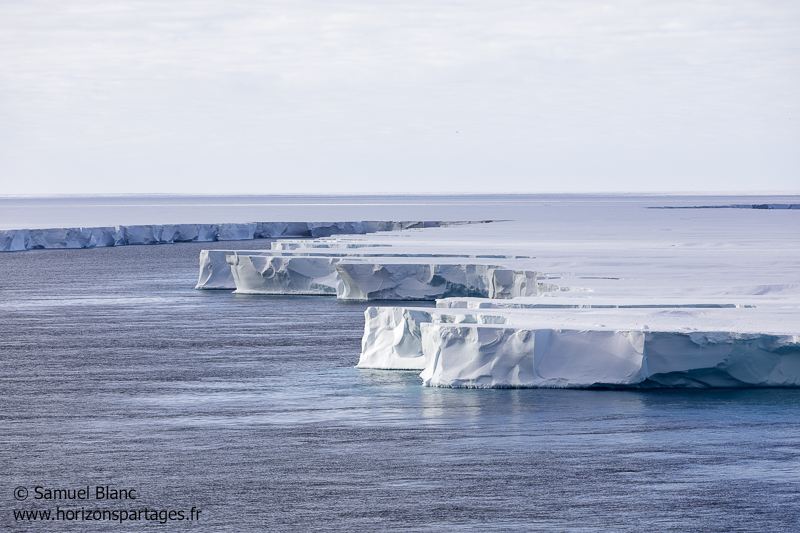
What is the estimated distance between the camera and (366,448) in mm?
7172

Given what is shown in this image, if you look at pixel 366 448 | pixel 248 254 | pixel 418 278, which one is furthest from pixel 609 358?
pixel 248 254

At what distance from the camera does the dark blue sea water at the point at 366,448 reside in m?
5.71

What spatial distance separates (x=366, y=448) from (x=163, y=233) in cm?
3906

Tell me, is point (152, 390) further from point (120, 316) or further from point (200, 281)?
point (200, 281)

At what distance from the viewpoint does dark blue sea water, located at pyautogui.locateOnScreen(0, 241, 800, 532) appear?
18.7 feet

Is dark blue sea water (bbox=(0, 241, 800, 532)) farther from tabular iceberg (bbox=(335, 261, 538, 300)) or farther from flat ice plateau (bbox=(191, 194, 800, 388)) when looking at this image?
tabular iceberg (bbox=(335, 261, 538, 300))

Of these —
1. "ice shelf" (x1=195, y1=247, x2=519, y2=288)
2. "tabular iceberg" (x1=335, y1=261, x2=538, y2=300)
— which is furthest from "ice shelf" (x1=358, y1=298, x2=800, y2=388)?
"ice shelf" (x1=195, y1=247, x2=519, y2=288)

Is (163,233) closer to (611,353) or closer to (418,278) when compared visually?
(418,278)

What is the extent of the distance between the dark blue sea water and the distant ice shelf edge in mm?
29198

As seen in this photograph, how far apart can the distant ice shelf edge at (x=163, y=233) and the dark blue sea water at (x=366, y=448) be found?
2920cm

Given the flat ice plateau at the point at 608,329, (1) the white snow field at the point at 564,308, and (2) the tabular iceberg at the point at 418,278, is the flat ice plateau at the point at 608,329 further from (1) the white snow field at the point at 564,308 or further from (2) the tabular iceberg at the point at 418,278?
(2) the tabular iceberg at the point at 418,278

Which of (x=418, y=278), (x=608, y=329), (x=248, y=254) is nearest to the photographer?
(x=608, y=329)

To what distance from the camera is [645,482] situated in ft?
20.6

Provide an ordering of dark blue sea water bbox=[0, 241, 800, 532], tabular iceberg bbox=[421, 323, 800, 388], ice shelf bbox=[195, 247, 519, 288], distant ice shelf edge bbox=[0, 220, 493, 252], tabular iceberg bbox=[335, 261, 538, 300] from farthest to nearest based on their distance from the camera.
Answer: distant ice shelf edge bbox=[0, 220, 493, 252] → ice shelf bbox=[195, 247, 519, 288] → tabular iceberg bbox=[335, 261, 538, 300] → tabular iceberg bbox=[421, 323, 800, 388] → dark blue sea water bbox=[0, 241, 800, 532]
